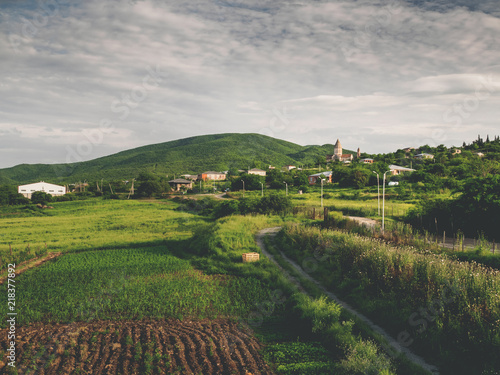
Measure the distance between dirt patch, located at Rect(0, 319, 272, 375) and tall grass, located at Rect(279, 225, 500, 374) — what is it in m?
4.84

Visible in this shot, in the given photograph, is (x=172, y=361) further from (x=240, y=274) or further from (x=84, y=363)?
(x=240, y=274)

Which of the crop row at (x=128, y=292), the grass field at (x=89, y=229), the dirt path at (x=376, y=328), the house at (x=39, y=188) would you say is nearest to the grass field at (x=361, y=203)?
the dirt path at (x=376, y=328)

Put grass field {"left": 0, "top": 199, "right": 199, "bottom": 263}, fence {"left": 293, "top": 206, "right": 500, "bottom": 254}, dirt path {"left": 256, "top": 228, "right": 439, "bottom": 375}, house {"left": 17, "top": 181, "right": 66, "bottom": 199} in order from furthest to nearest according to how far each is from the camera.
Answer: house {"left": 17, "top": 181, "right": 66, "bottom": 199} < grass field {"left": 0, "top": 199, "right": 199, "bottom": 263} < fence {"left": 293, "top": 206, "right": 500, "bottom": 254} < dirt path {"left": 256, "top": 228, "right": 439, "bottom": 375}

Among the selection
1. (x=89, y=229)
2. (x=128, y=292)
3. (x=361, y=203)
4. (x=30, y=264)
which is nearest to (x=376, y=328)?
(x=128, y=292)

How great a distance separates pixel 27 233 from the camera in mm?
33625

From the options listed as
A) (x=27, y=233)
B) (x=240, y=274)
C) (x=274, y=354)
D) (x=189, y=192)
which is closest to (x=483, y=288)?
(x=274, y=354)

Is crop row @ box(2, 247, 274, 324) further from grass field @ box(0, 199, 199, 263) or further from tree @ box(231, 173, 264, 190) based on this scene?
tree @ box(231, 173, 264, 190)

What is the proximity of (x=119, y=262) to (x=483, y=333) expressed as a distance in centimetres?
1919

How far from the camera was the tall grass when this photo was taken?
858cm

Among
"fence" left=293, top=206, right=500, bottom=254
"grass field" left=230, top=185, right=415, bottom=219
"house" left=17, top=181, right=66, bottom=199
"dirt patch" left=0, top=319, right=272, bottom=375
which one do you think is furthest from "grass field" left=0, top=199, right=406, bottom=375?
"house" left=17, top=181, right=66, bottom=199

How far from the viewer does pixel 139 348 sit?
9297 mm

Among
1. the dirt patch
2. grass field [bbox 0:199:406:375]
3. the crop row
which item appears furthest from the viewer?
the crop row

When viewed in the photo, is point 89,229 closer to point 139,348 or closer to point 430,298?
point 139,348

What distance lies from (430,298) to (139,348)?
929 cm
